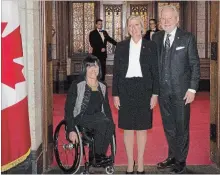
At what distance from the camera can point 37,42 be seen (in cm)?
419

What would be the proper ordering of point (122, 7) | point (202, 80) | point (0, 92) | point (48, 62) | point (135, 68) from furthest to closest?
point (122, 7) < point (202, 80) < point (48, 62) < point (135, 68) < point (0, 92)

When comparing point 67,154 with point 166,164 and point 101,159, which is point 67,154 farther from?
point 166,164

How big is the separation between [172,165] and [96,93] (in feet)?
3.49

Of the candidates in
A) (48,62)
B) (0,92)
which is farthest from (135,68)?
(0,92)

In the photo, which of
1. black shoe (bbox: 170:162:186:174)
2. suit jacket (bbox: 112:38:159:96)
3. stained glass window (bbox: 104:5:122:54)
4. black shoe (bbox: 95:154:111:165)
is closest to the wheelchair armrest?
black shoe (bbox: 95:154:111:165)

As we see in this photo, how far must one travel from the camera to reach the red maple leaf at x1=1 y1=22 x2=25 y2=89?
9.66 ft

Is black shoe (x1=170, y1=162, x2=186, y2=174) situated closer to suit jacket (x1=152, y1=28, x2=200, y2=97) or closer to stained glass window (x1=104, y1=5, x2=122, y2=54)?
suit jacket (x1=152, y1=28, x2=200, y2=97)

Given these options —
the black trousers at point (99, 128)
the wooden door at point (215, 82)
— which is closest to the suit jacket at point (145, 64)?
the black trousers at point (99, 128)

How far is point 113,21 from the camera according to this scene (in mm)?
11750

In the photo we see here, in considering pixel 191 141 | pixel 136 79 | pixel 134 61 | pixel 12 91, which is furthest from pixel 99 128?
pixel 191 141

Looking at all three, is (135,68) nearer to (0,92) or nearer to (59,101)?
(0,92)

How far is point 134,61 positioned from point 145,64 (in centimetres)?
10

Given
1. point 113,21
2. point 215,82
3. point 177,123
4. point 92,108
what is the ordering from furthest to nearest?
point 113,21 → point 215,82 → point 177,123 → point 92,108

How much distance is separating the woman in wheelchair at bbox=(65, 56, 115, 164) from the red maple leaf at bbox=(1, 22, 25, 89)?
1063 millimetres
